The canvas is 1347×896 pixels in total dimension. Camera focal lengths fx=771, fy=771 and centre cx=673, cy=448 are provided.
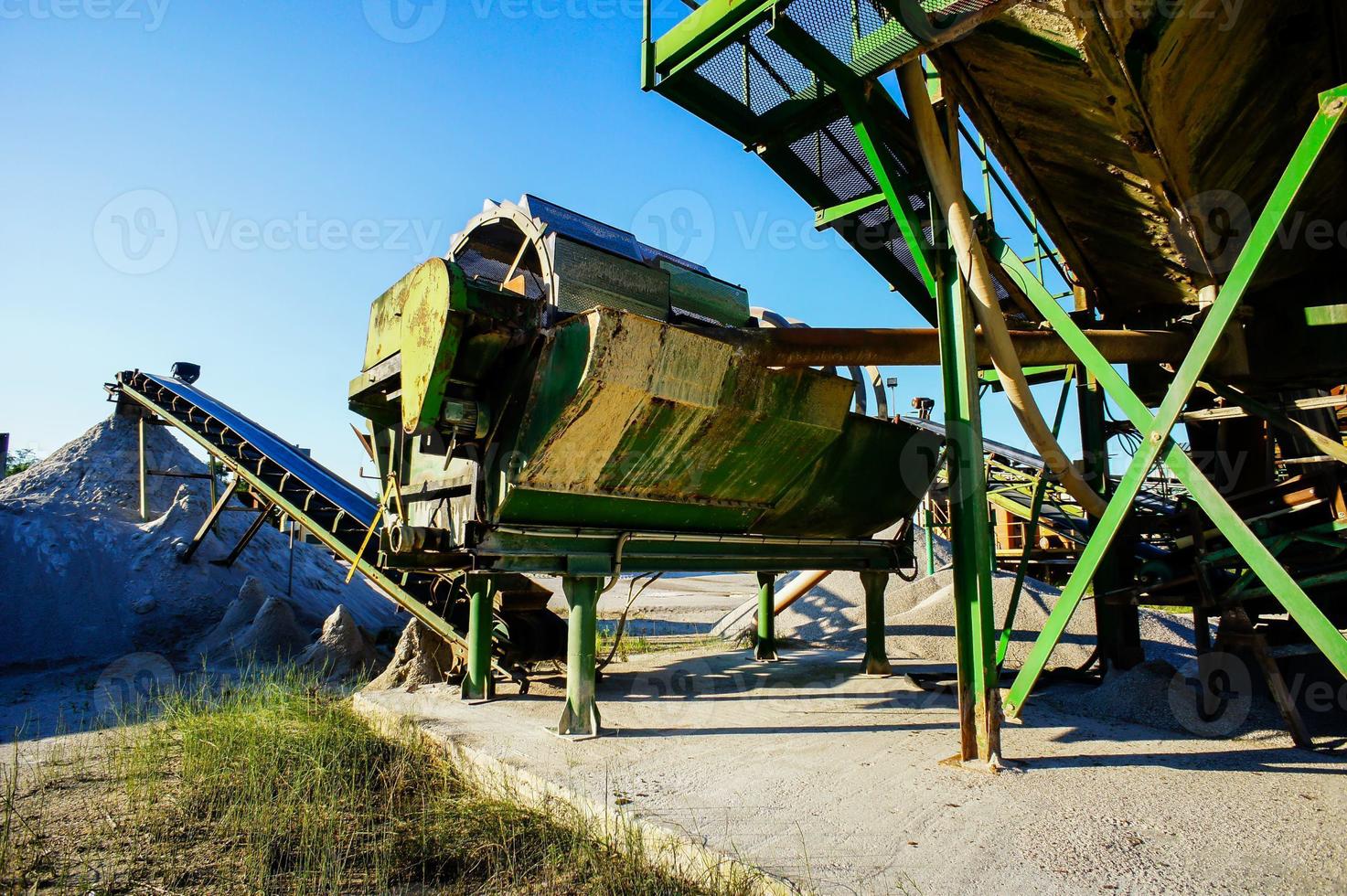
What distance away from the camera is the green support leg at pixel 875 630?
709 centimetres

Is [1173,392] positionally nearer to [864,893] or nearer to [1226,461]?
[864,893]

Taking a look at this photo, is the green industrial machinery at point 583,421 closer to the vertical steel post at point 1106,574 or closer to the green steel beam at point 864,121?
the green steel beam at point 864,121

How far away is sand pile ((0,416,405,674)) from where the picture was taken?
1006cm

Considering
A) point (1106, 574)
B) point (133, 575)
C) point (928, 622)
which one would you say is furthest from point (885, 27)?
point (133, 575)

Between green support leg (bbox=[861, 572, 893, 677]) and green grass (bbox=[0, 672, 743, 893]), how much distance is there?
4.10 meters

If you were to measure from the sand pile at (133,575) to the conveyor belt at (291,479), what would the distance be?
135 centimetres

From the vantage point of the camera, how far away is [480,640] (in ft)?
20.4

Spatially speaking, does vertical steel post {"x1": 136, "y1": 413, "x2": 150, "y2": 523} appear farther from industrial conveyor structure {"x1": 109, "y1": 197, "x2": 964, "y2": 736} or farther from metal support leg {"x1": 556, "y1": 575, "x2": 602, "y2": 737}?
metal support leg {"x1": 556, "y1": 575, "x2": 602, "y2": 737}

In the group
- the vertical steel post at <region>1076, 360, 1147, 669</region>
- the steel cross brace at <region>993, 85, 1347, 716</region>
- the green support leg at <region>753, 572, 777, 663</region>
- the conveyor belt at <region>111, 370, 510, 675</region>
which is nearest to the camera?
the steel cross brace at <region>993, 85, 1347, 716</region>

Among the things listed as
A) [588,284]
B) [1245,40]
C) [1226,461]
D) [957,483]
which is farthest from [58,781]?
[1226,461]

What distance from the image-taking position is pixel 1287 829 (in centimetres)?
304

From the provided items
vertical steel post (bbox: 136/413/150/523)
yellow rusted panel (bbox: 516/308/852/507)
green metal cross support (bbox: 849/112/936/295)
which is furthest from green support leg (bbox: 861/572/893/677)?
vertical steel post (bbox: 136/413/150/523)

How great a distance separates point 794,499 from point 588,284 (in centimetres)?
226

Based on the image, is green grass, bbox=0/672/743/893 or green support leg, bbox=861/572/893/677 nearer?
green grass, bbox=0/672/743/893
